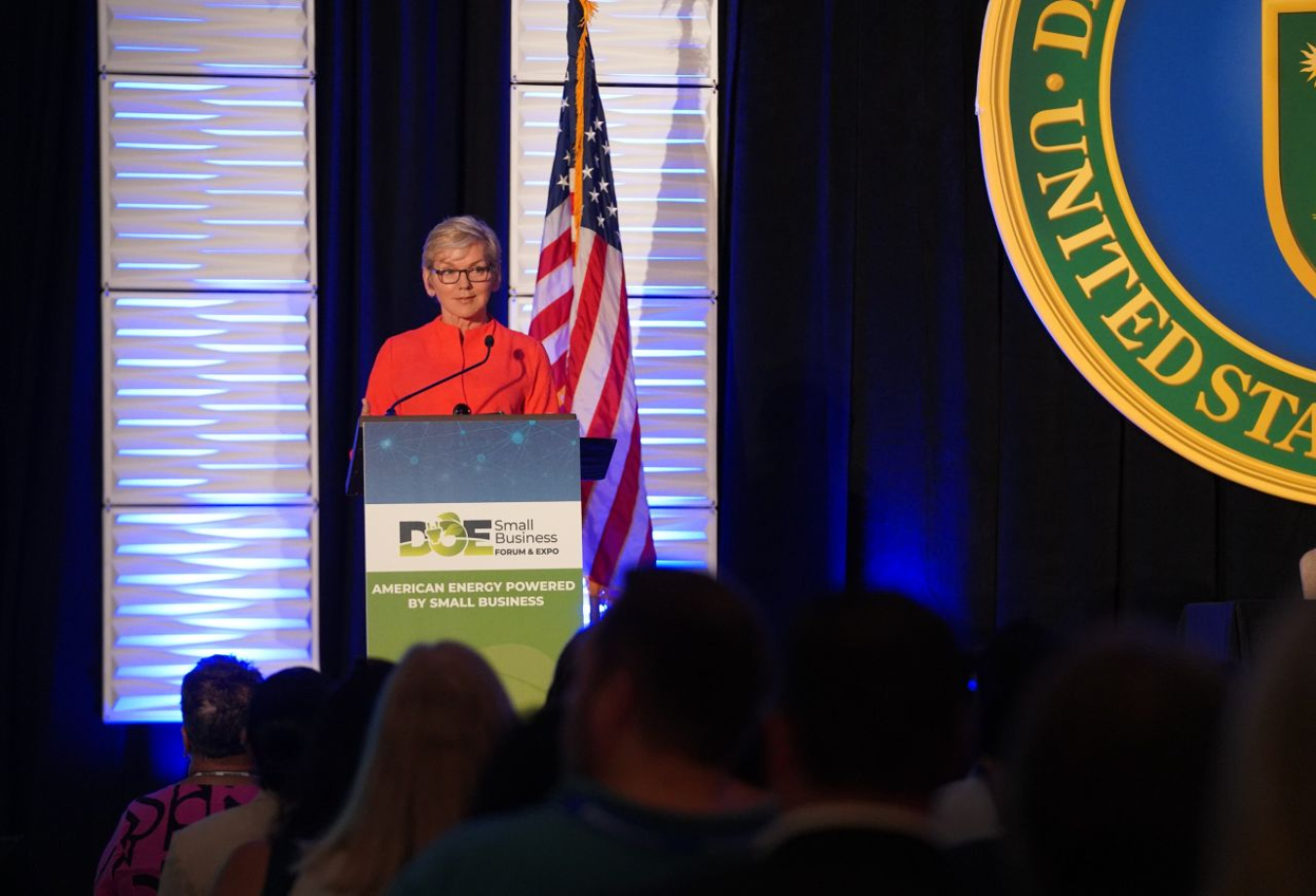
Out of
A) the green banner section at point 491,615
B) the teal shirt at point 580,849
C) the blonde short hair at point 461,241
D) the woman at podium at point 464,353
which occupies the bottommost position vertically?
the green banner section at point 491,615

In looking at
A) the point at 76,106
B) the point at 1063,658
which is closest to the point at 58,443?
the point at 76,106

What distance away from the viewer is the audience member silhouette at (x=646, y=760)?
1367 mm

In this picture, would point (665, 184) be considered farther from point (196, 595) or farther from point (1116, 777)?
point (1116, 777)

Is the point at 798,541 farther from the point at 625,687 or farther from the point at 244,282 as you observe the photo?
the point at 625,687

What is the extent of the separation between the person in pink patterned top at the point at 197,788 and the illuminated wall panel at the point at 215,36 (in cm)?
299

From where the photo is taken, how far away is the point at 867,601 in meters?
1.34

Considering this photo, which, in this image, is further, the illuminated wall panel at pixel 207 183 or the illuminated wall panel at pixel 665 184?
the illuminated wall panel at pixel 665 184

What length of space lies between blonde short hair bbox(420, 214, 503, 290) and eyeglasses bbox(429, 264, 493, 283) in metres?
0.02

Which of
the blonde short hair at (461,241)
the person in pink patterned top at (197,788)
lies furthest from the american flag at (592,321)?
the person in pink patterned top at (197,788)

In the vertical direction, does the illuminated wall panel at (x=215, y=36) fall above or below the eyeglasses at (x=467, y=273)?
above

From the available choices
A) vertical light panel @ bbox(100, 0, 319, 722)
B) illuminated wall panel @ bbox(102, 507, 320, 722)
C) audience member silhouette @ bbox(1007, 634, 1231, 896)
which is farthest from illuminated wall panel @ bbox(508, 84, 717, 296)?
audience member silhouette @ bbox(1007, 634, 1231, 896)

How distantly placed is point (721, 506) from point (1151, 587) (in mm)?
1612

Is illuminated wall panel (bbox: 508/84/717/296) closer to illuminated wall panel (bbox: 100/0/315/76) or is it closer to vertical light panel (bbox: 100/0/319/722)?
illuminated wall panel (bbox: 100/0/315/76)

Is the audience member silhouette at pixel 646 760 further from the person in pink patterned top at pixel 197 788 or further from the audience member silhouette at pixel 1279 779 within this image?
the person in pink patterned top at pixel 197 788
